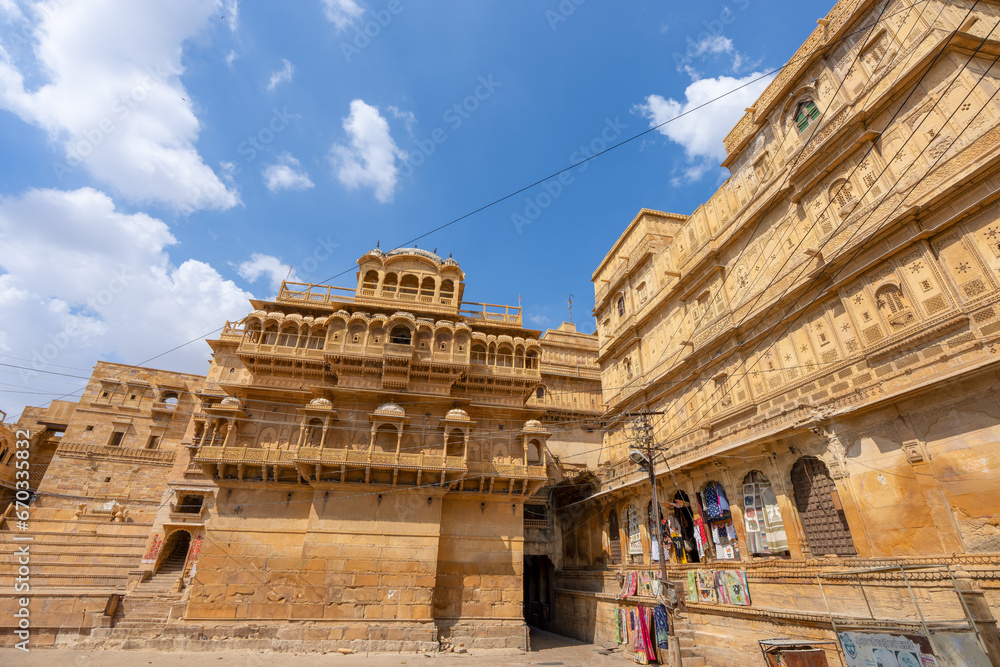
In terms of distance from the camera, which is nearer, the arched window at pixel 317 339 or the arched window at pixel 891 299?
the arched window at pixel 891 299

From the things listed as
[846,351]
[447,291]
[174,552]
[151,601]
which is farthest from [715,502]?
[174,552]

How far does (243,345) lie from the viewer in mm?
20734

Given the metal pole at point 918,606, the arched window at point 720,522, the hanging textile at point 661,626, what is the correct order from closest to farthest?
the metal pole at point 918,606 → the arched window at point 720,522 → the hanging textile at point 661,626

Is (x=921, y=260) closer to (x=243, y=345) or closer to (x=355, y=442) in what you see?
(x=355, y=442)

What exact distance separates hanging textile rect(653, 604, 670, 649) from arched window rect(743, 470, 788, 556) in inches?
162

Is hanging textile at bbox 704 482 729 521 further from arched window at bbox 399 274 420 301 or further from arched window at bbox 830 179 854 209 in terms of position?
arched window at bbox 399 274 420 301

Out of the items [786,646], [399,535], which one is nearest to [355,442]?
[399,535]

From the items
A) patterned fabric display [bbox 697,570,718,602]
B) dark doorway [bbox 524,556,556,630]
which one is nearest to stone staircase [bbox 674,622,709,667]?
patterned fabric display [bbox 697,570,718,602]

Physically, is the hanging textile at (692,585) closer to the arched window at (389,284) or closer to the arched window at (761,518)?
the arched window at (761,518)

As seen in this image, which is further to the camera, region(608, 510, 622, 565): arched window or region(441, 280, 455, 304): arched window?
region(441, 280, 455, 304): arched window

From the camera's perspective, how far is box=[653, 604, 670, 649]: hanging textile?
52.9ft

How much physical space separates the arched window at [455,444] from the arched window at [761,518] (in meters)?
11.6

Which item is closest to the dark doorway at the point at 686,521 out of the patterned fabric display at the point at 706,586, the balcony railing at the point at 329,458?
the patterned fabric display at the point at 706,586

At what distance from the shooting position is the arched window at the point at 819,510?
1268cm
